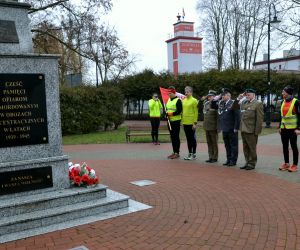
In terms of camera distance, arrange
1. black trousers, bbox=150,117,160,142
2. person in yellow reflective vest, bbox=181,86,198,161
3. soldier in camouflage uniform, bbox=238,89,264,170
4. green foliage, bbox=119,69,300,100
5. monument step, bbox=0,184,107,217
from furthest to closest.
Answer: green foliage, bbox=119,69,300,100
black trousers, bbox=150,117,160,142
person in yellow reflective vest, bbox=181,86,198,161
soldier in camouflage uniform, bbox=238,89,264,170
monument step, bbox=0,184,107,217

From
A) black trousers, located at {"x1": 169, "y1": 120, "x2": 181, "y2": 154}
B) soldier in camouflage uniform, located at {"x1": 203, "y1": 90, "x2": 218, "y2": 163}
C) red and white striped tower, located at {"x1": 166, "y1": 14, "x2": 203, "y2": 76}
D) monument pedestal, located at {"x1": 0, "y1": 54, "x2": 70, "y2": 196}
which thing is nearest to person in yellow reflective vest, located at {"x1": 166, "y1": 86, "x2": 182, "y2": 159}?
black trousers, located at {"x1": 169, "y1": 120, "x2": 181, "y2": 154}

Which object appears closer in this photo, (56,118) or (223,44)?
(56,118)

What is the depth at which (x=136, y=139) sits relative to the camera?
16.4 m

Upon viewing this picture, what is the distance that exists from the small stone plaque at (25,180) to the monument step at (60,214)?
472 mm

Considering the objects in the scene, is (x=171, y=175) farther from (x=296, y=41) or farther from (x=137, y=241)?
(x=296, y=41)

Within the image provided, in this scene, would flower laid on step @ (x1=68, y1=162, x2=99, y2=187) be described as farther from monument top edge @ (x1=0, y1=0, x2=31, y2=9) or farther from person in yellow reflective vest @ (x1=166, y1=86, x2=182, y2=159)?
person in yellow reflective vest @ (x1=166, y1=86, x2=182, y2=159)

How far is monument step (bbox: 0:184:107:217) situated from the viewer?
5.07 metres

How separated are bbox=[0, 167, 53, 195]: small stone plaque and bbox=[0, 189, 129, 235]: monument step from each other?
0.47m

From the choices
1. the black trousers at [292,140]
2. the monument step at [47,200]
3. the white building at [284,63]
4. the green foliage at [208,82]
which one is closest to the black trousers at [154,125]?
the black trousers at [292,140]

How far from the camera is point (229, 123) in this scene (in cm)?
919

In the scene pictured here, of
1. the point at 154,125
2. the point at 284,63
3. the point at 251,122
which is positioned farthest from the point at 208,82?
the point at 284,63

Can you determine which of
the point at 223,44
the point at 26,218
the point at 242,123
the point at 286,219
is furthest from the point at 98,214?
the point at 223,44

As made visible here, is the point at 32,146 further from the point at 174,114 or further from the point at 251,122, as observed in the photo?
the point at 174,114

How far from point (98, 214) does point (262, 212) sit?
8.08 feet
